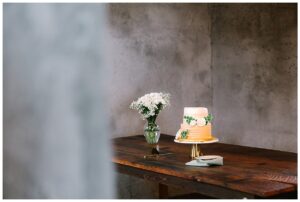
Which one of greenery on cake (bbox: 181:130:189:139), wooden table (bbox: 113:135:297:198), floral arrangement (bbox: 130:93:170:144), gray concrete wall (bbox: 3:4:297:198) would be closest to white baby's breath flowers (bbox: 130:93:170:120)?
floral arrangement (bbox: 130:93:170:144)

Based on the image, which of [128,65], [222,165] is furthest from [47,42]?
[128,65]

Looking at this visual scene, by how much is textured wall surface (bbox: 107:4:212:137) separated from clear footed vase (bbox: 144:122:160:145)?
1184 millimetres

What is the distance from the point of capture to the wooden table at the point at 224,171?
230 cm

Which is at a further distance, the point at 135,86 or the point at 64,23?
the point at 135,86

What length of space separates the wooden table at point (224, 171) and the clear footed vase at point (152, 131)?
114 millimetres

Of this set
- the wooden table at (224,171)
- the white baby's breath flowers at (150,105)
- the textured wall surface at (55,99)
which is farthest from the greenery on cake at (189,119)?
the textured wall surface at (55,99)

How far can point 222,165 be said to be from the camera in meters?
2.84

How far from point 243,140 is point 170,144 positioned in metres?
2.20

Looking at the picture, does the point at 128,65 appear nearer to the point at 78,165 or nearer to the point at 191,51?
the point at 191,51

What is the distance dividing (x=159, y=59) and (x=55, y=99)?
519 centimetres

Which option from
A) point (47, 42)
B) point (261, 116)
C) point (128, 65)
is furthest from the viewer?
point (261, 116)

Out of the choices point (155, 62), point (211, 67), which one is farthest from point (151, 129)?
point (211, 67)

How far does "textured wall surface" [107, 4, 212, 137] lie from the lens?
16.8 ft

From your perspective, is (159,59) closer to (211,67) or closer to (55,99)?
(211,67)
